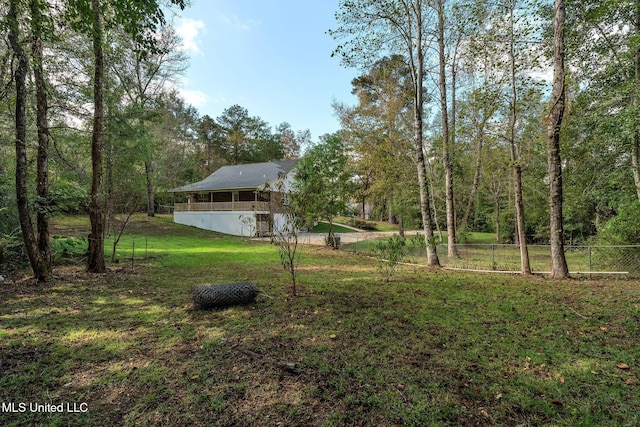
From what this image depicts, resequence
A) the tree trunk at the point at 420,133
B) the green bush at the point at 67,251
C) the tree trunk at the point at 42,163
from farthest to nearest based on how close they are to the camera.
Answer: the tree trunk at the point at 420,133, the green bush at the point at 67,251, the tree trunk at the point at 42,163

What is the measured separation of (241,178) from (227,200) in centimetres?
233

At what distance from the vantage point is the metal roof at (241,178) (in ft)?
78.2

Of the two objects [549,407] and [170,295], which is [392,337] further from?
[170,295]

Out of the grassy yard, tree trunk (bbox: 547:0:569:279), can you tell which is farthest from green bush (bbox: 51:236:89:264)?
tree trunk (bbox: 547:0:569:279)

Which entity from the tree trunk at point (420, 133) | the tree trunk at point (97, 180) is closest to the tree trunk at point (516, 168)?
the tree trunk at point (420, 133)

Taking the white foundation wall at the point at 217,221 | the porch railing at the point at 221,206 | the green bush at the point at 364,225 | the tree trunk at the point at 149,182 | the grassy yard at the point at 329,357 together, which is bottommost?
the grassy yard at the point at 329,357

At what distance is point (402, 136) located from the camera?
16.8 m

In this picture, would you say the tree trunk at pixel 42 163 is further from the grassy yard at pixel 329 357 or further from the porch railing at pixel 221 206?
the porch railing at pixel 221 206

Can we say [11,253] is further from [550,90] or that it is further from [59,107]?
[550,90]

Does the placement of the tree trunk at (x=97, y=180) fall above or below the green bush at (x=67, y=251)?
above

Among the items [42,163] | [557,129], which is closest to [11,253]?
[42,163]

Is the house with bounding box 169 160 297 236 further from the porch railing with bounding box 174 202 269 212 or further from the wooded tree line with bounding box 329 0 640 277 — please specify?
the wooded tree line with bounding box 329 0 640 277

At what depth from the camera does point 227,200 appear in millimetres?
25547

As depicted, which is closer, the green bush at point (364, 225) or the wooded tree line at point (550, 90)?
the wooded tree line at point (550, 90)
